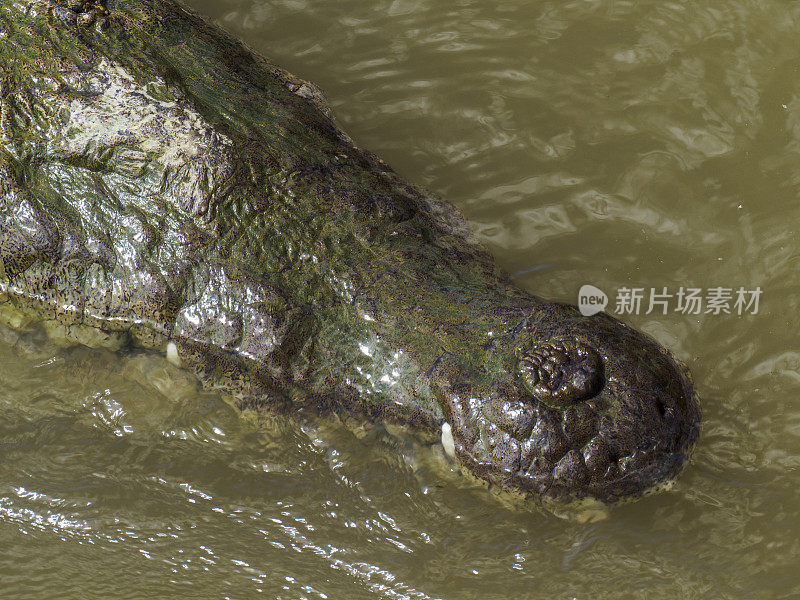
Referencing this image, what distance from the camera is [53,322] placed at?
350 centimetres

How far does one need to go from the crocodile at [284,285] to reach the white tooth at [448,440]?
0.04ft

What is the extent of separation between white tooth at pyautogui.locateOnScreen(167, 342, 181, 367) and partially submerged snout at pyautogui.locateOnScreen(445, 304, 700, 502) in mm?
1185

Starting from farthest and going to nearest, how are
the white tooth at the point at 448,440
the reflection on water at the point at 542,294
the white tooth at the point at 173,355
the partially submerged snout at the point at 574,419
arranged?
the white tooth at the point at 173,355, the reflection on water at the point at 542,294, the white tooth at the point at 448,440, the partially submerged snout at the point at 574,419

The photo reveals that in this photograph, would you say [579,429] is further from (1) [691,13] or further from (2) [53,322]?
(1) [691,13]

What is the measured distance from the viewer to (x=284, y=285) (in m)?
3.15

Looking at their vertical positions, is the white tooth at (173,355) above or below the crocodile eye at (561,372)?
below

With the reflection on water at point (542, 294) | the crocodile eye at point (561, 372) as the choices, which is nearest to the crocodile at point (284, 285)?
the crocodile eye at point (561, 372)

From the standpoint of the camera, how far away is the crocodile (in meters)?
2.76

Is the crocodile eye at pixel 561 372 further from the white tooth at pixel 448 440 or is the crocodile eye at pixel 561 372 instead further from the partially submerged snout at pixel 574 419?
the white tooth at pixel 448 440

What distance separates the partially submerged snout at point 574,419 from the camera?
269cm

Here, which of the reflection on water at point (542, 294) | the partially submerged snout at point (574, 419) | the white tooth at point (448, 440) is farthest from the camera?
the reflection on water at point (542, 294)

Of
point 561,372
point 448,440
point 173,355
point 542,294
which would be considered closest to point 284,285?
point 173,355

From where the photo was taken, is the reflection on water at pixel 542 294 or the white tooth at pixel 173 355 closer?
the reflection on water at pixel 542 294

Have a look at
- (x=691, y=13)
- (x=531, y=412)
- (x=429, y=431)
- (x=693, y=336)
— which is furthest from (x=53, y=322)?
(x=691, y=13)
